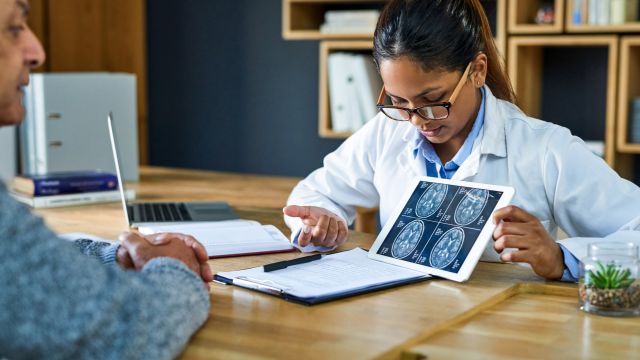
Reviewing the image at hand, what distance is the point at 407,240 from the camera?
182 cm

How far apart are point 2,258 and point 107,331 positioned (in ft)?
0.49

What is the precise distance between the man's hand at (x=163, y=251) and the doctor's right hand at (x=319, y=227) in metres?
0.40

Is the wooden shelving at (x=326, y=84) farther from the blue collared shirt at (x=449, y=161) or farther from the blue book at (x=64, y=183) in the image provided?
the blue collared shirt at (x=449, y=161)

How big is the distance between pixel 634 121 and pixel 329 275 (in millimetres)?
2069

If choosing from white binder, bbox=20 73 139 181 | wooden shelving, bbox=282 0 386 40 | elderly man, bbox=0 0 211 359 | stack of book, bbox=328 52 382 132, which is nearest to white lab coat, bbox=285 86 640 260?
elderly man, bbox=0 0 211 359

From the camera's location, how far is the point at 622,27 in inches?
129

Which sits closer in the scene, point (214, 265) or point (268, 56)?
point (214, 265)

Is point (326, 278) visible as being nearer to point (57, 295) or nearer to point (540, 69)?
point (57, 295)

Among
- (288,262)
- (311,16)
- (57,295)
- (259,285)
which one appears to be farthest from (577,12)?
(57,295)

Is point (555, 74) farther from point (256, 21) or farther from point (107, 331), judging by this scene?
point (107, 331)

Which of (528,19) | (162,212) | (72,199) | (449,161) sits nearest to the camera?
(449,161)

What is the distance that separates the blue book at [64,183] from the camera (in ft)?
9.21

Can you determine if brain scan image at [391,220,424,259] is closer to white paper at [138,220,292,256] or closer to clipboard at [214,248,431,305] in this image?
clipboard at [214,248,431,305]

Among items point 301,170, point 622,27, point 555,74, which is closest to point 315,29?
point 301,170
